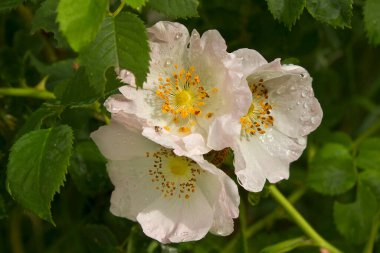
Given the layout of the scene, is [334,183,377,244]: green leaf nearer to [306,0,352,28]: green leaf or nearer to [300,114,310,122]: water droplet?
[300,114,310,122]: water droplet

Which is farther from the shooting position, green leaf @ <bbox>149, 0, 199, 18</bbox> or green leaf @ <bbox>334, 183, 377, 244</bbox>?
green leaf @ <bbox>334, 183, 377, 244</bbox>

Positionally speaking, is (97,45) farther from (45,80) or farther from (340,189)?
(340,189)

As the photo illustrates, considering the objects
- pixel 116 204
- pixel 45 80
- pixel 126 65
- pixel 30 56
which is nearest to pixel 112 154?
pixel 116 204

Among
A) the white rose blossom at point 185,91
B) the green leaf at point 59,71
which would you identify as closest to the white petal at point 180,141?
the white rose blossom at point 185,91

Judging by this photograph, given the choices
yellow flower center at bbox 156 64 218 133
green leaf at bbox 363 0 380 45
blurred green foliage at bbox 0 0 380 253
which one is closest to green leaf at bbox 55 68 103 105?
blurred green foliage at bbox 0 0 380 253

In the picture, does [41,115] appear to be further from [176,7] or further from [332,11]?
[332,11]

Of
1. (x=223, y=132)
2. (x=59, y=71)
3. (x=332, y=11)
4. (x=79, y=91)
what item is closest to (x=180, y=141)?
(x=223, y=132)
